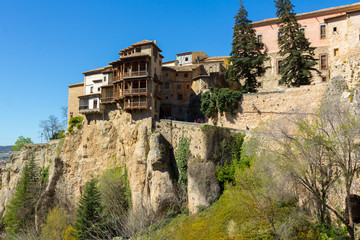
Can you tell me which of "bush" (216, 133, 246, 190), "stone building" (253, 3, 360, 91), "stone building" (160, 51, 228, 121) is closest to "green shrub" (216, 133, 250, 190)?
"bush" (216, 133, 246, 190)

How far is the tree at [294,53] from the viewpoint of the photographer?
30219 mm

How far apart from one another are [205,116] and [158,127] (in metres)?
6.12

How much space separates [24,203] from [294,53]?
41450mm

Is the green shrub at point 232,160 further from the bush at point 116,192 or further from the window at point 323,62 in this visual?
the window at point 323,62

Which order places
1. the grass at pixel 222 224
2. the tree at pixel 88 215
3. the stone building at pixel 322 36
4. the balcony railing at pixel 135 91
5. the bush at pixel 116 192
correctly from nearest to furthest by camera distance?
the grass at pixel 222 224
the tree at pixel 88 215
the stone building at pixel 322 36
the bush at pixel 116 192
the balcony railing at pixel 135 91

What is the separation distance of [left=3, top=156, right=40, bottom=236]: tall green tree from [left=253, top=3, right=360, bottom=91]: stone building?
3797 cm

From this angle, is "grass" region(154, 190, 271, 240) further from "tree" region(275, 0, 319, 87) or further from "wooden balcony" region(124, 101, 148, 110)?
"tree" region(275, 0, 319, 87)

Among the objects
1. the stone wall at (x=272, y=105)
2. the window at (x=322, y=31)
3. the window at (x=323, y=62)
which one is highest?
the window at (x=322, y=31)

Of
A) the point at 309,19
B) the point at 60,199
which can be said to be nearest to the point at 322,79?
the point at 309,19

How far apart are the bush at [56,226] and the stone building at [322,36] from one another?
32400mm

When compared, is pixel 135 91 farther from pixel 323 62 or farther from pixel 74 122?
pixel 323 62

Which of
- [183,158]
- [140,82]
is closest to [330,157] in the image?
[183,158]

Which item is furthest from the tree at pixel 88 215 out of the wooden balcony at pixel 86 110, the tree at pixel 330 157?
the tree at pixel 330 157

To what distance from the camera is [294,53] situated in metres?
30.3
